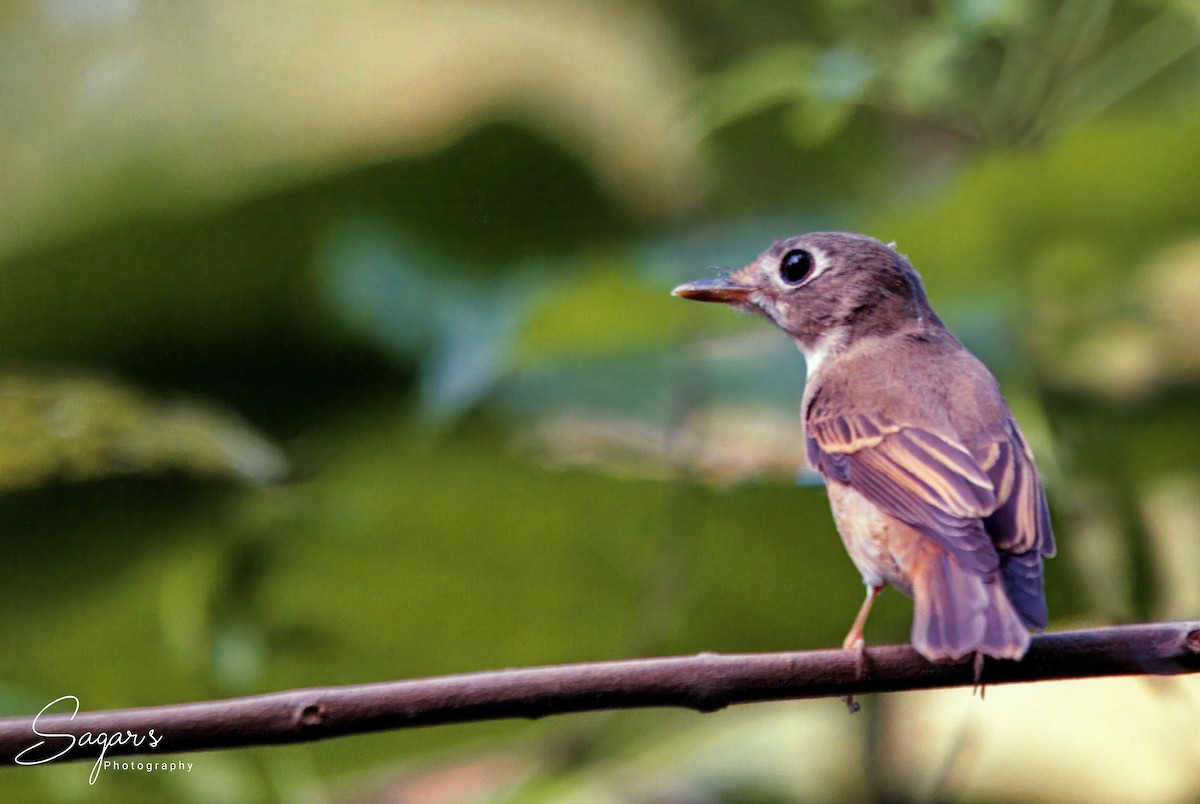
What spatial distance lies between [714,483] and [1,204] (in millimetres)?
1071

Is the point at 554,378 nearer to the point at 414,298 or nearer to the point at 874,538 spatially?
the point at 414,298

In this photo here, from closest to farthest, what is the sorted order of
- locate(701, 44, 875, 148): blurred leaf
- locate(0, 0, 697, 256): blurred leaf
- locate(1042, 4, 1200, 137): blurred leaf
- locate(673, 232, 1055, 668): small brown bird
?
locate(673, 232, 1055, 668): small brown bird
locate(701, 44, 875, 148): blurred leaf
locate(1042, 4, 1200, 137): blurred leaf
locate(0, 0, 697, 256): blurred leaf

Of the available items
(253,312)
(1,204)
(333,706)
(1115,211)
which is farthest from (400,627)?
(1115,211)

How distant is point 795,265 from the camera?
1415 mm

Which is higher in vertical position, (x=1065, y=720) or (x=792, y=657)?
(x=792, y=657)

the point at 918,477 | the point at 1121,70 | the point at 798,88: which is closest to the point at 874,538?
the point at 918,477

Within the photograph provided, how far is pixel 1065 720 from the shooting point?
6.27 ft

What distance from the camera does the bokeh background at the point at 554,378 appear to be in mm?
1623

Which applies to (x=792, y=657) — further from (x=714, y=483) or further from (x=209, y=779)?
(x=209, y=779)

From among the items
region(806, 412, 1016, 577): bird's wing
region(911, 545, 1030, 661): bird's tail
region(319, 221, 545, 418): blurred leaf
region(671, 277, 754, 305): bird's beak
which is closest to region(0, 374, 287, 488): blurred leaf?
region(319, 221, 545, 418): blurred leaf

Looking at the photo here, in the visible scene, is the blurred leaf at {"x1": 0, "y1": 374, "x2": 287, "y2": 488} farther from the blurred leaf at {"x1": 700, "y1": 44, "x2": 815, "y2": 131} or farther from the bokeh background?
the blurred leaf at {"x1": 700, "y1": 44, "x2": 815, "y2": 131}

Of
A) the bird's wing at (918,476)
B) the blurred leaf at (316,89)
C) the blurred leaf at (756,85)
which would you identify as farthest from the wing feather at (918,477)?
the blurred leaf at (316,89)

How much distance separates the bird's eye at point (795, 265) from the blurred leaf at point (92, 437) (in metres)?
0.71

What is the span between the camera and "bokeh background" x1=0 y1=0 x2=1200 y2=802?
1623mm
